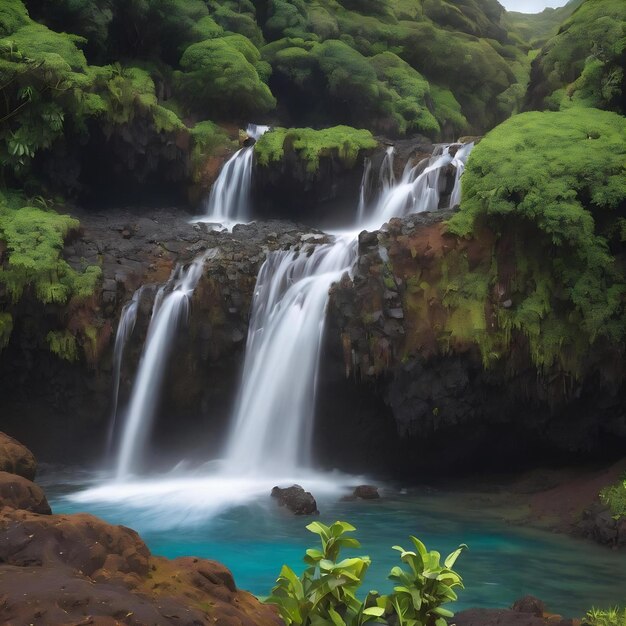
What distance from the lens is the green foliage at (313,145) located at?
17688 millimetres

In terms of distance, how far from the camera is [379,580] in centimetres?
711

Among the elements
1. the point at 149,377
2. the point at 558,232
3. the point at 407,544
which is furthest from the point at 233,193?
the point at 407,544

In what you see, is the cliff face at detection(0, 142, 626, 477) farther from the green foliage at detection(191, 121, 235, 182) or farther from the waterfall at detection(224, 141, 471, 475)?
the green foliage at detection(191, 121, 235, 182)

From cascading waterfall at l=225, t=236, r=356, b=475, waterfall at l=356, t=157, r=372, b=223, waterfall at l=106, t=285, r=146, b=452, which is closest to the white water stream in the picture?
cascading waterfall at l=225, t=236, r=356, b=475

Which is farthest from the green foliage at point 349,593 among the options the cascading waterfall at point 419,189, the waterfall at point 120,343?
the cascading waterfall at point 419,189

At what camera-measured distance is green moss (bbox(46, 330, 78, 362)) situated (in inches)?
497

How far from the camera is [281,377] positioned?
471 inches

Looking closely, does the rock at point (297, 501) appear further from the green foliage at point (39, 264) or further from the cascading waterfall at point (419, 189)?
the cascading waterfall at point (419, 189)

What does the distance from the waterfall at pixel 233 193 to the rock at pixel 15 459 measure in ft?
43.7

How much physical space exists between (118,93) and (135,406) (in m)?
9.17

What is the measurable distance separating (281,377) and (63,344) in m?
4.31

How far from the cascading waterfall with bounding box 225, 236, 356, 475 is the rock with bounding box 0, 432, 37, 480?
638cm

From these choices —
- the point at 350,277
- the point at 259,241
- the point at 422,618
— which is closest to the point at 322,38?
the point at 259,241

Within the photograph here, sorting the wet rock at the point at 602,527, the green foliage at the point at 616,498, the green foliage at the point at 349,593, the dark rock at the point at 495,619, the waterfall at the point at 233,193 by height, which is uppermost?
the waterfall at the point at 233,193
